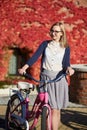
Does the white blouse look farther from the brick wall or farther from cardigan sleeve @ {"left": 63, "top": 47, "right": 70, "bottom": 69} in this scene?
the brick wall

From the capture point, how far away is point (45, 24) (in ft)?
42.1

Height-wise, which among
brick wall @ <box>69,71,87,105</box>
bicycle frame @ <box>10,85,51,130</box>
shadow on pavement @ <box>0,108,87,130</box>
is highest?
brick wall @ <box>69,71,87,105</box>

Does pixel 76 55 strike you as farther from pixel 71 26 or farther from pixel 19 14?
pixel 19 14

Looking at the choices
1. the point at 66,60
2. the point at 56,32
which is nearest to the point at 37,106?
the point at 66,60

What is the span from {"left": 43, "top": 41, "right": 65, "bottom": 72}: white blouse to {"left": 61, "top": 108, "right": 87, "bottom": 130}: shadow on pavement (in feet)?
5.83

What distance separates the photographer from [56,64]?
600 cm

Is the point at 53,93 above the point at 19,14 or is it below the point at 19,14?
below

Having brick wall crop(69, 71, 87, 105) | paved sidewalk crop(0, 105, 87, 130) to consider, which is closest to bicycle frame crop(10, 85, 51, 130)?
paved sidewalk crop(0, 105, 87, 130)

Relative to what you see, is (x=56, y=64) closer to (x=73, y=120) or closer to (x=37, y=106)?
(x=37, y=106)

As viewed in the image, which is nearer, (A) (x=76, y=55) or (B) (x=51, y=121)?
(B) (x=51, y=121)

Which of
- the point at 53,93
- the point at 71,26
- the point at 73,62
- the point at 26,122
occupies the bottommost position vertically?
the point at 26,122

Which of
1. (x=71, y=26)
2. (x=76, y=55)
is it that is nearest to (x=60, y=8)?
(x=71, y=26)

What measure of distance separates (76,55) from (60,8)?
1470 mm

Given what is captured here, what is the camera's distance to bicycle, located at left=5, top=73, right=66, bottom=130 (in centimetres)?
581
